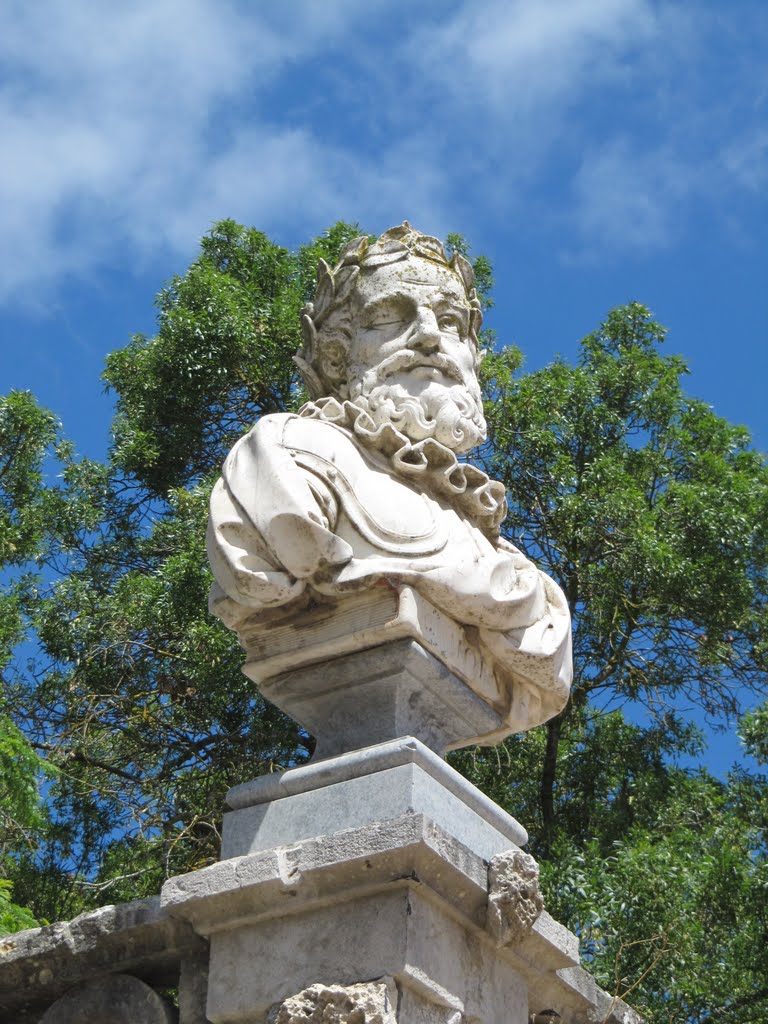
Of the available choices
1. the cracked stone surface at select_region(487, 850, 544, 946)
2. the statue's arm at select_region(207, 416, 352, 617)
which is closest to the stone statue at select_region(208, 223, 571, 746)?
the statue's arm at select_region(207, 416, 352, 617)

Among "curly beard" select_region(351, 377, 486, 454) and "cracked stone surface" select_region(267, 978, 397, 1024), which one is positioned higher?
"curly beard" select_region(351, 377, 486, 454)

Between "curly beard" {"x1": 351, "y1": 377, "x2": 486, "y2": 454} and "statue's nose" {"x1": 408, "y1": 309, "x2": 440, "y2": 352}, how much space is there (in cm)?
14

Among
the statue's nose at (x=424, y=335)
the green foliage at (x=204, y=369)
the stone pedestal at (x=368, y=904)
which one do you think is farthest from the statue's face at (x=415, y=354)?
the green foliage at (x=204, y=369)

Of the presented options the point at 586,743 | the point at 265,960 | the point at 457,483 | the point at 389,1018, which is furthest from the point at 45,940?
the point at 586,743

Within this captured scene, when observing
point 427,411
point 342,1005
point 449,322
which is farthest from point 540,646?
point 342,1005

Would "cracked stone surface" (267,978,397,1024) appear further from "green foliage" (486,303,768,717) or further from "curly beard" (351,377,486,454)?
"green foliage" (486,303,768,717)

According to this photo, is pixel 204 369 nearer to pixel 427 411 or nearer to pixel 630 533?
pixel 630 533

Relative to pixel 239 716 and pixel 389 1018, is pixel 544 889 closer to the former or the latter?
pixel 239 716

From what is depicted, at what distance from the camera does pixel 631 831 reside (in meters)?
11.2

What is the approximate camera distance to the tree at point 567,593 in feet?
35.6

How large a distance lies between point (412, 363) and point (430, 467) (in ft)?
1.36

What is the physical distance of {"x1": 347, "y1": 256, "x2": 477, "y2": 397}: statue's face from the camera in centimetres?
539

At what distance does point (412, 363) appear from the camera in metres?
5.39

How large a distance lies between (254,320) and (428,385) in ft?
26.6
